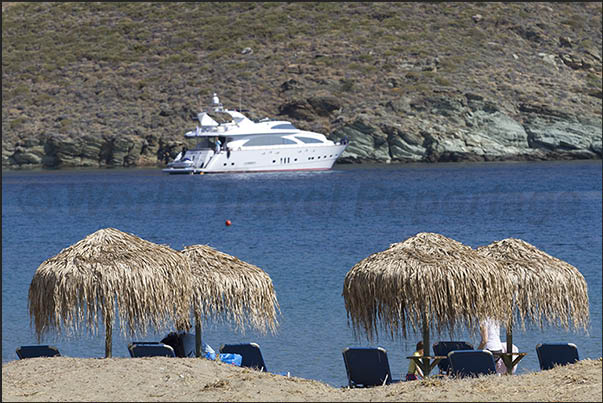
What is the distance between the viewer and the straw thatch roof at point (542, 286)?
409 inches

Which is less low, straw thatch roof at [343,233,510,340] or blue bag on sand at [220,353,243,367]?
straw thatch roof at [343,233,510,340]

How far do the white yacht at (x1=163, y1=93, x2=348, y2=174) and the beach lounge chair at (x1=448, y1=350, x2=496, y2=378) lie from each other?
53.5 m

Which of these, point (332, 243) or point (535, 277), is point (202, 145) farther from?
point (535, 277)

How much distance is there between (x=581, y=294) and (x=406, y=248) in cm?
206

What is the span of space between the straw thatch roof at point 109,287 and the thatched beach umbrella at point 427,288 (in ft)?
6.55

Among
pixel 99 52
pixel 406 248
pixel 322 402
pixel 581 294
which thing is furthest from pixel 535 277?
pixel 99 52

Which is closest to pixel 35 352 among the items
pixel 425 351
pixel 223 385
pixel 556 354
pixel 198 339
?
pixel 198 339

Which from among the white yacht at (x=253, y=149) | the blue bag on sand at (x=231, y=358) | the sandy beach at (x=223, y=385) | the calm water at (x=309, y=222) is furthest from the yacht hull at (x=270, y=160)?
the sandy beach at (x=223, y=385)

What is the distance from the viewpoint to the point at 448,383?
851cm

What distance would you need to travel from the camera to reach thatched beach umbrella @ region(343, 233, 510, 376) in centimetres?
1005

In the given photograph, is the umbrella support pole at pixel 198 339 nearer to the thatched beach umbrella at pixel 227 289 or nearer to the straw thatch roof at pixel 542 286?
the thatched beach umbrella at pixel 227 289

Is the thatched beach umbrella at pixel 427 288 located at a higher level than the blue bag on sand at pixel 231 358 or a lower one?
higher

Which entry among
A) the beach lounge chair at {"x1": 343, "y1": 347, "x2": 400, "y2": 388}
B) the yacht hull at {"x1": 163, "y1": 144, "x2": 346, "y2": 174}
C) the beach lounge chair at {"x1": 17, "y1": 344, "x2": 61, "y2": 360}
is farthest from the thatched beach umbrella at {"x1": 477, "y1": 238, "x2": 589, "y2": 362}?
the yacht hull at {"x1": 163, "y1": 144, "x2": 346, "y2": 174}

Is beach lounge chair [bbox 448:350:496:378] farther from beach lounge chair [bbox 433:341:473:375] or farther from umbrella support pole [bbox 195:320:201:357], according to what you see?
umbrella support pole [bbox 195:320:201:357]
